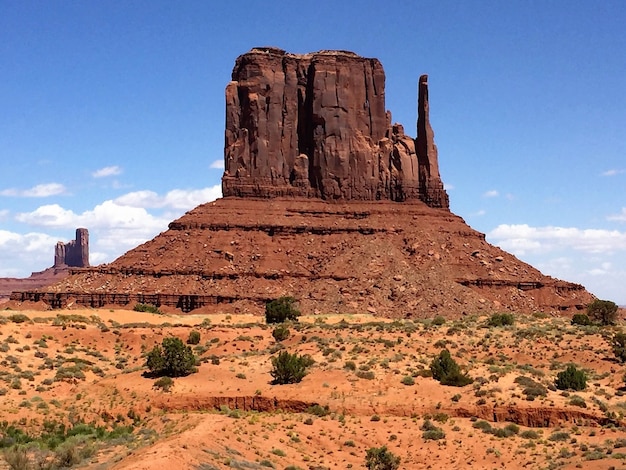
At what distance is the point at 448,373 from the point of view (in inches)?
1481

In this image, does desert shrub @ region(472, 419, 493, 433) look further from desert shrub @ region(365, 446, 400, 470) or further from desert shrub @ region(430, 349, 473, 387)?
desert shrub @ region(365, 446, 400, 470)

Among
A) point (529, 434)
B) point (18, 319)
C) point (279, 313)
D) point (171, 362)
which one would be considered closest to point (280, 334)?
point (171, 362)

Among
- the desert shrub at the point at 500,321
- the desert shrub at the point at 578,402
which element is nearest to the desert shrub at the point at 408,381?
the desert shrub at the point at 578,402

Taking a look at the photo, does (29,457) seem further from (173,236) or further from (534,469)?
(173,236)

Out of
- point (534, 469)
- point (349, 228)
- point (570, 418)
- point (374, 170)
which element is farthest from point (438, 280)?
point (534, 469)

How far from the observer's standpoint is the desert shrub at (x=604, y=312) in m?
62.7

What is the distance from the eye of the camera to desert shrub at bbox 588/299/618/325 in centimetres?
6267

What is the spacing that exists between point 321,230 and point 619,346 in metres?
56.4

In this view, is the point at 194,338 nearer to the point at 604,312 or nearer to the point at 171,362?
the point at 171,362

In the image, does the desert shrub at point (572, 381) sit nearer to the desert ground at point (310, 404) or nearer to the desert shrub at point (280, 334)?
the desert ground at point (310, 404)

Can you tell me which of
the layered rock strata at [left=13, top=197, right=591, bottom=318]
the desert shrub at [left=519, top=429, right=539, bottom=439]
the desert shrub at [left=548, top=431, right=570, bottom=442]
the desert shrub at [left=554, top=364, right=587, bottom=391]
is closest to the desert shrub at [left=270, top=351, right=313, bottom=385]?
the desert shrub at [left=519, top=429, right=539, bottom=439]

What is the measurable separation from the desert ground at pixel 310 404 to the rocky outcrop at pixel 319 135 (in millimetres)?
56316

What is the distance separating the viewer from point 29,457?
26703 mm

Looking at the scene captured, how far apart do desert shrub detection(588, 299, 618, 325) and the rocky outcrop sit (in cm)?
4375
